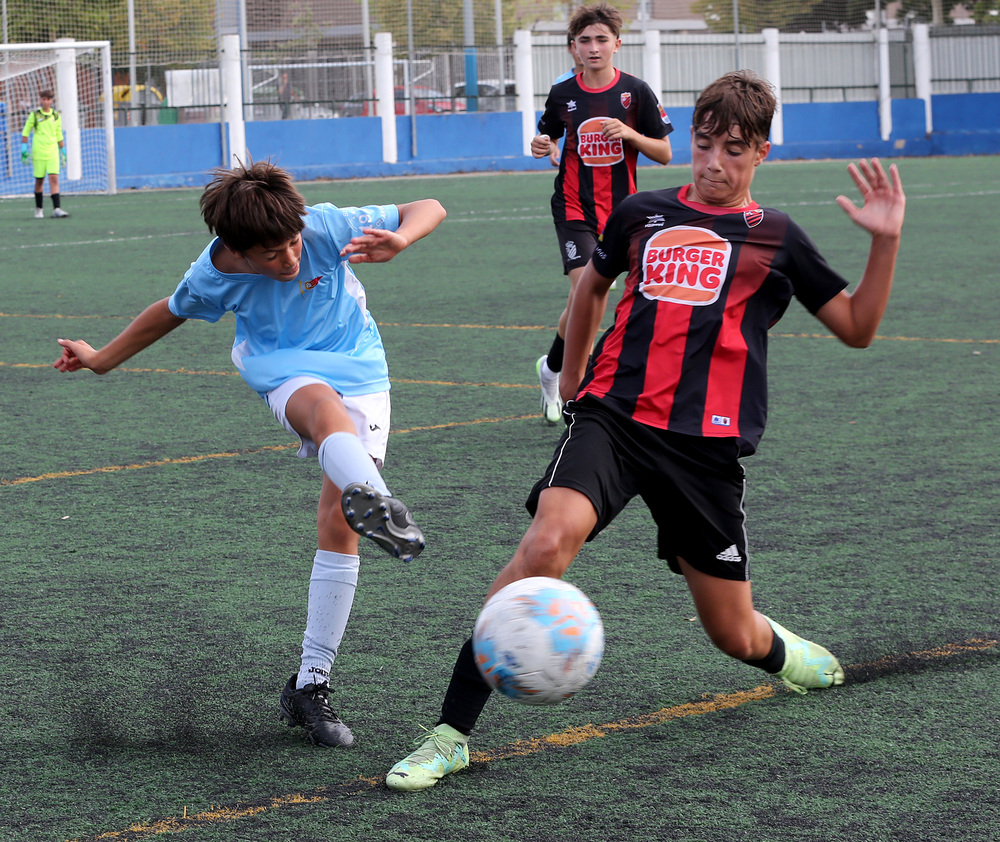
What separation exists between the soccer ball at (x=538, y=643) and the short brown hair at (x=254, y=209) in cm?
105

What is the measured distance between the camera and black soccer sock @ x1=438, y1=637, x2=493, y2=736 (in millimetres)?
3258

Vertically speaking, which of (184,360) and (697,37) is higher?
(697,37)

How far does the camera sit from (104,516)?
5727mm

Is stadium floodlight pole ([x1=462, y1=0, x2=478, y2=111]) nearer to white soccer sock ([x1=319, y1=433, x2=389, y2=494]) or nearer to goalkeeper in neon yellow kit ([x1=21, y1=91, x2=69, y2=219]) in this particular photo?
goalkeeper in neon yellow kit ([x1=21, y1=91, x2=69, y2=219])

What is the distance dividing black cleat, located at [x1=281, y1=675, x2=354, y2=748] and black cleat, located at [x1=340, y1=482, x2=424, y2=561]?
1.98 ft

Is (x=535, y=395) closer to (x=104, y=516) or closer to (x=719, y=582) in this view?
(x=104, y=516)

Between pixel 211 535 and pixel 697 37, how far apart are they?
118 ft

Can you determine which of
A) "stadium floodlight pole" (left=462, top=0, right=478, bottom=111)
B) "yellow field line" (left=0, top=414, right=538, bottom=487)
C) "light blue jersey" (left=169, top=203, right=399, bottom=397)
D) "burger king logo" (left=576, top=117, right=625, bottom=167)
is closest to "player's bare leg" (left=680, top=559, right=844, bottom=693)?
"light blue jersey" (left=169, top=203, right=399, bottom=397)

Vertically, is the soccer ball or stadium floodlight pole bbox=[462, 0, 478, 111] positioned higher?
stadium floodlight pole bbox=[462, 0, 478, 111]

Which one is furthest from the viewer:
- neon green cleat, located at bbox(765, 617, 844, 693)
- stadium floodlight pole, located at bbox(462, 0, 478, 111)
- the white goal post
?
stadium floodlight pole, located at bbox(462, 0, 478, 111)

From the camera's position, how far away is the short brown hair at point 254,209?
3.39 m

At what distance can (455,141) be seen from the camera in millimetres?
35188

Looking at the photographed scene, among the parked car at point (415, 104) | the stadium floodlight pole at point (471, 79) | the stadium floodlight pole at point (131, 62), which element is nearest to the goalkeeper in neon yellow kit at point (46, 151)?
the stadium floodlight pole at point (131, 62)

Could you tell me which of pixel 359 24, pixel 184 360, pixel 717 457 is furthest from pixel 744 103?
pixel 359 24
